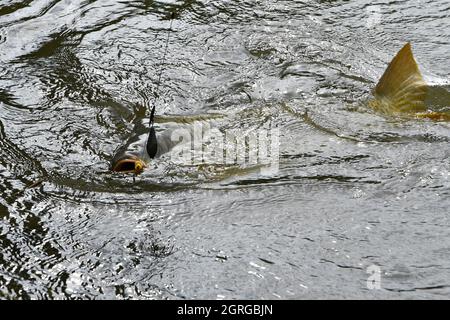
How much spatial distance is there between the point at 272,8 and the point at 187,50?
91 centimetres

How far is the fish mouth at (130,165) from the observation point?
297 cm

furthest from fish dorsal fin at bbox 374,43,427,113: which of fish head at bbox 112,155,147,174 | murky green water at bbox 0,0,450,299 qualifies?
fish head at bbox 112,155,147,174

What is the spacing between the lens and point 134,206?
111 inches

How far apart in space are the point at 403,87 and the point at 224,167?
1.16 m

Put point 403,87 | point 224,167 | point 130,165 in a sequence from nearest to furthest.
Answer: point 130,165, point 224,167, point 403,87

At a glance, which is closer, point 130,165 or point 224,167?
point 130,165

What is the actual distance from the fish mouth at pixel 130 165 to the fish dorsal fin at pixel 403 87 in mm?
1436

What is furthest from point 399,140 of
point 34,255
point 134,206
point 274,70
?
point 34,255

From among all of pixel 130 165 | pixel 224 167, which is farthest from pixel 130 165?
pixel 224 167

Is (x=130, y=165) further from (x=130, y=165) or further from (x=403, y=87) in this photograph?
(x=403, y=87)

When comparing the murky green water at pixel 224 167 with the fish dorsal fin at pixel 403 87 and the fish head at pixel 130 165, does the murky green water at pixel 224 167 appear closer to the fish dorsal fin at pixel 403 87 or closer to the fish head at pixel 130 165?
the fish head at pixel 130 165

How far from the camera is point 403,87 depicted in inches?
140

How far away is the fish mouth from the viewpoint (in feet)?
9.74

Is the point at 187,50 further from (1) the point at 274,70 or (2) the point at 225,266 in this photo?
(2) the point at 225,266
